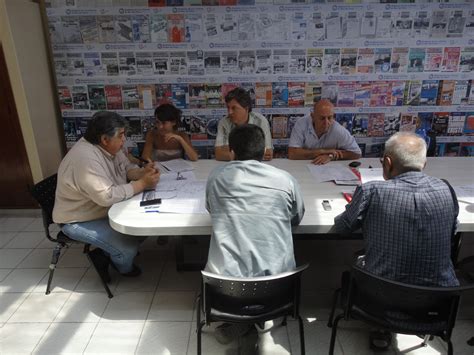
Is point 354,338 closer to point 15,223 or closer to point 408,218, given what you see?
point 408,218

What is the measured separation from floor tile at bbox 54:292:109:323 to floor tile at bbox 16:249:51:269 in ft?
1.76

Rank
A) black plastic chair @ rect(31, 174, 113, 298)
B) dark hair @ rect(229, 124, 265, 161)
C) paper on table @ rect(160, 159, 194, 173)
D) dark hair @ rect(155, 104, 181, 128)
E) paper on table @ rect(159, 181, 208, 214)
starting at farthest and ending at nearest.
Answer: dark hair @ rect(155, 104, 181, 128), paper on table @ rect(160, 159, 194, 173), black plastic chair @ rect(31, 174, 113, 298), paper on table @ rect(159, 181, 208, 214), dark hair @ rect(229, 124, 265, 161)

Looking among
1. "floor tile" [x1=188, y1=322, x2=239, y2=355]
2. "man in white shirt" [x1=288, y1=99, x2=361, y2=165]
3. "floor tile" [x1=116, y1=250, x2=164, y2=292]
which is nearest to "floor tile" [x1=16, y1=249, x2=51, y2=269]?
"floor tile" [x1=116, y1=250, x2=164, y2=292]

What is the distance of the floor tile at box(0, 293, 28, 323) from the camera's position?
7.01ft

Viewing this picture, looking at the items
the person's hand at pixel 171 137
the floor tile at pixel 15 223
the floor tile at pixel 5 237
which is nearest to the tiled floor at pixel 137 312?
the floor tile at pixel 5 237

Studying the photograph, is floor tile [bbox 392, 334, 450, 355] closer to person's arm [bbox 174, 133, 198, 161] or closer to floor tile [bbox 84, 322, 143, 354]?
floor tile [bbox 84, 322, 143, 354]

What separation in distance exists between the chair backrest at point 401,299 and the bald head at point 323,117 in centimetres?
154

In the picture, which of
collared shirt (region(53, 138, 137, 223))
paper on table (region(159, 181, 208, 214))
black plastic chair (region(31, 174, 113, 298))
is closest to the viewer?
paper on table (region(159, 181, 208, 214))

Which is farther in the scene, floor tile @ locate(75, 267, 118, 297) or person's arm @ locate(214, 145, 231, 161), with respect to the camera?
person's arm @ locate(214, 145, 231, 161)

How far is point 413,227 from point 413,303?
0.31 metres

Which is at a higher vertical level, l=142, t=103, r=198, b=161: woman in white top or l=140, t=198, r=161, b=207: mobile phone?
l=142, t=103, r=198, b=161: woman in white top

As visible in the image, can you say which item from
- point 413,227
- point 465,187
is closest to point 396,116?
point 465,187

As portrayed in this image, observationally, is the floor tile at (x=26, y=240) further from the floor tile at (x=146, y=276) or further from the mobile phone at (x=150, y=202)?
the mobile phone at (x=150, y=202)

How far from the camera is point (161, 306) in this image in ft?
7.20
